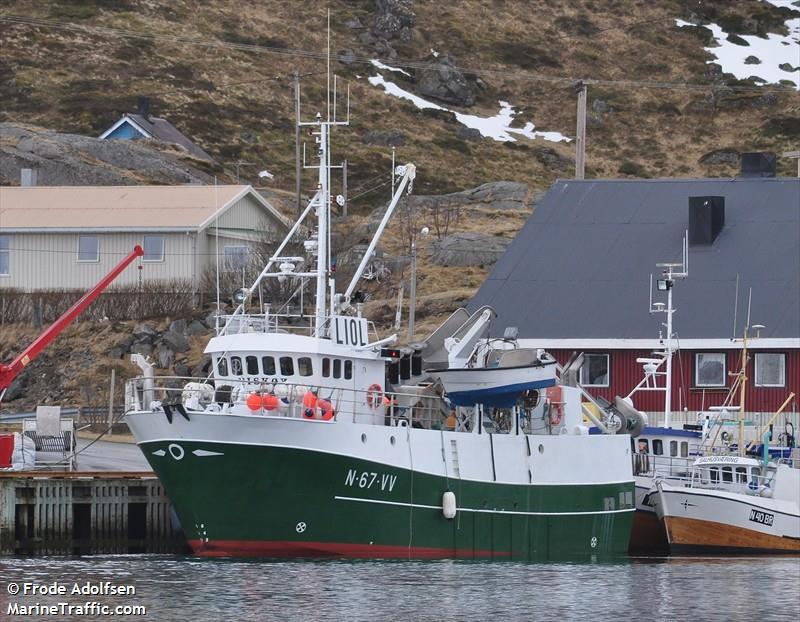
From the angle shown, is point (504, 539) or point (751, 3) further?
point (751, 3)

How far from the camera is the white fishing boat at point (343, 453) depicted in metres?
35.5

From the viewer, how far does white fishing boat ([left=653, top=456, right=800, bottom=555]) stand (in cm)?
4278

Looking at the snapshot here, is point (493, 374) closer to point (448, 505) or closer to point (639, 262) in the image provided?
point (448, 505)

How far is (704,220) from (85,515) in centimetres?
2393

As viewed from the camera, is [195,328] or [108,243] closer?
[195,328]

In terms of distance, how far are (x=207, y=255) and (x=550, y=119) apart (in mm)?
63933

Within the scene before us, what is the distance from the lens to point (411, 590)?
32.9 m

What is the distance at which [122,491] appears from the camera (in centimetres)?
4066

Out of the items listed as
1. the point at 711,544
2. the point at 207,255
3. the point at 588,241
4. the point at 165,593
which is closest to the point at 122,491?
the point at 165,593

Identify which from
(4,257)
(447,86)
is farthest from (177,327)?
(447,86)

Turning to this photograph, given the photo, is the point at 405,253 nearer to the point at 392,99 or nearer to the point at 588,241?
the point at 588,241

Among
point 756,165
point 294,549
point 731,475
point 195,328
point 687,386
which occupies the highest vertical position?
point 756,165

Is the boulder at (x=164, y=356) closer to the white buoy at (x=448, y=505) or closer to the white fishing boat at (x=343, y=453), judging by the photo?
the white fishing boat at (x=343, y=453)

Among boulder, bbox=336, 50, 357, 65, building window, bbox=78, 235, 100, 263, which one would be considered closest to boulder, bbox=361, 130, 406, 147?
boulder, bbox=336, 50, 357, 65
